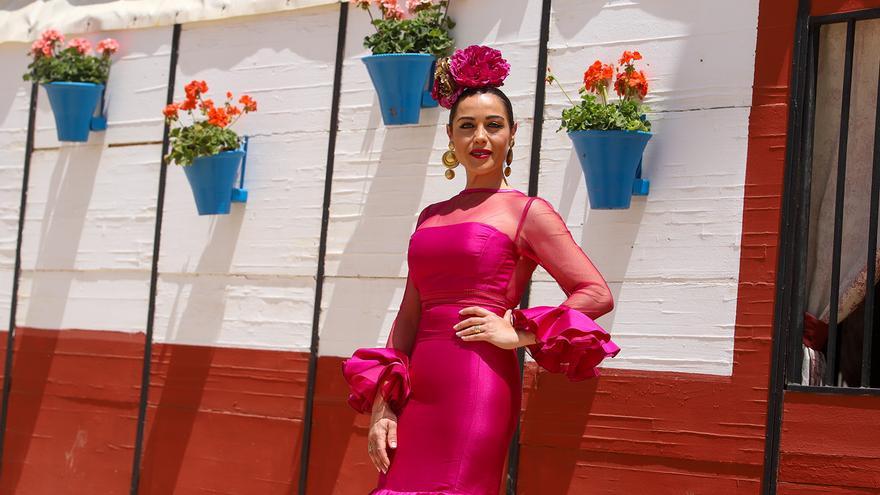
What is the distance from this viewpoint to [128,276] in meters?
5.88

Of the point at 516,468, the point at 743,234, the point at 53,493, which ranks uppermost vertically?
the point at 743,234

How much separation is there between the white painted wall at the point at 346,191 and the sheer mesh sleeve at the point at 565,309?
0.87 meters

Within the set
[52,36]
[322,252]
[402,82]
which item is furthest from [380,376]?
[52,36]

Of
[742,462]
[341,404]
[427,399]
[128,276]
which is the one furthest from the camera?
A: [128,276]

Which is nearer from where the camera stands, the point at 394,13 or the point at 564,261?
the point at 564,261

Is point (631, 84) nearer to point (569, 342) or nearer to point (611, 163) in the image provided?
point (611, 163)

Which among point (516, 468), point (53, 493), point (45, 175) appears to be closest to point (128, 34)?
point (45, 175)

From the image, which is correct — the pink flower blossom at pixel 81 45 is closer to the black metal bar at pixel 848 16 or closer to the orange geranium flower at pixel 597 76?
the orange geranium flower at pixel 597 76

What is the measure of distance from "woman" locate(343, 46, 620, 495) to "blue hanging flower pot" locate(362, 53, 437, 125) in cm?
109

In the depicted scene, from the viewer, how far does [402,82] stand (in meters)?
4.90

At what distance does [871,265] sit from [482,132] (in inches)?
49.8

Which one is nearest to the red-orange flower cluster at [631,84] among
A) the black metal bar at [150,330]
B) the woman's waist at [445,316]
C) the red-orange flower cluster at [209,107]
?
the woman's waist at [445,316]

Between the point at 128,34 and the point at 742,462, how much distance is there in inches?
134

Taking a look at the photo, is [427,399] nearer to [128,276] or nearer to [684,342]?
[684,342]
